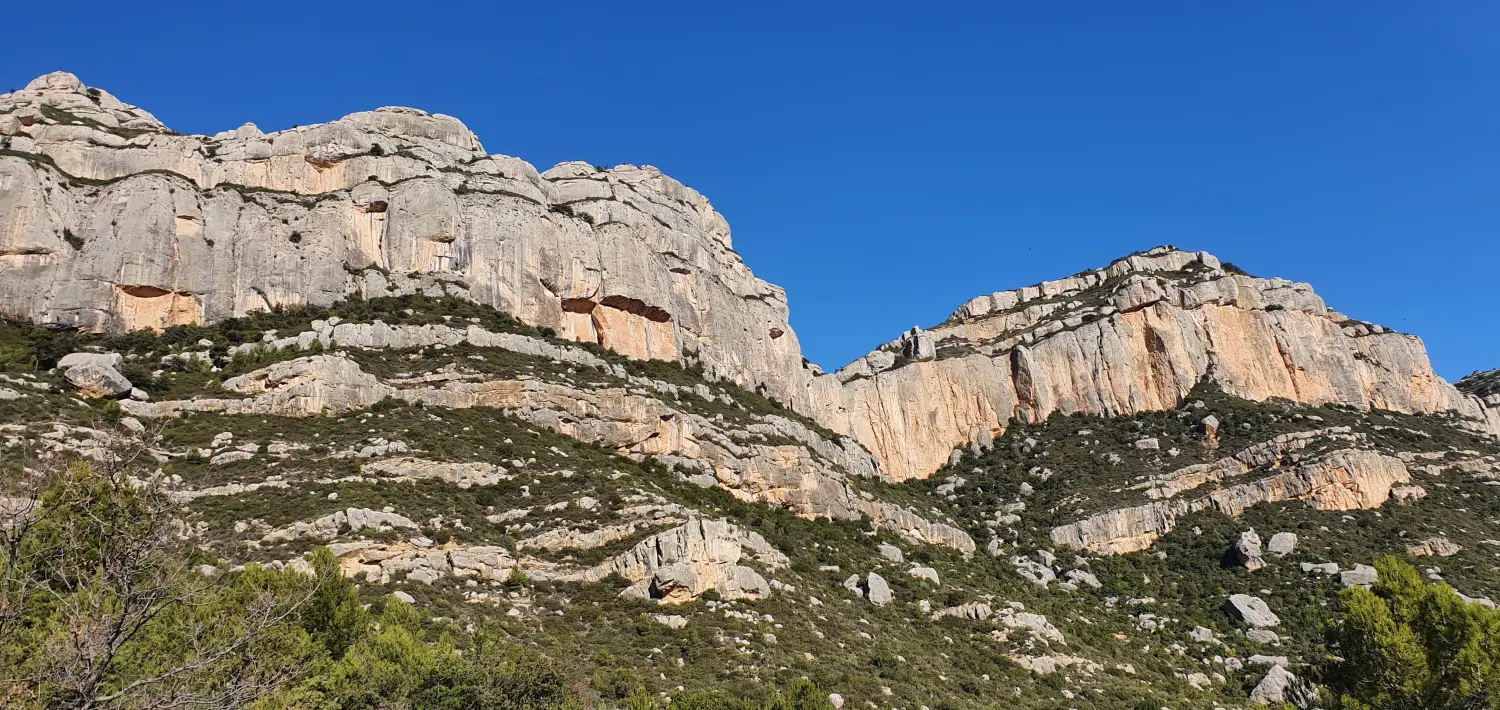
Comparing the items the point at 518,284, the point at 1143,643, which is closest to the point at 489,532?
the point at 518,284

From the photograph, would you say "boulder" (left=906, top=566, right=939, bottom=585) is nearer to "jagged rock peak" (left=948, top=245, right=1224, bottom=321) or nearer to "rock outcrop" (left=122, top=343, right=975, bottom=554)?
"rock outcrop" (left=122, top=343, right=975, bottom=554)

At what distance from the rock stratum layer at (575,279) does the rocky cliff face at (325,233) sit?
0.56 feet

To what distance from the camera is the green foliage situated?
24.0 meters

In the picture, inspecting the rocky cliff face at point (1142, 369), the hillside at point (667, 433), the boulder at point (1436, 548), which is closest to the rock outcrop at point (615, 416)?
the hillside at point (667, 433)

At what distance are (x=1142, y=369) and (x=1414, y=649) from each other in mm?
66422

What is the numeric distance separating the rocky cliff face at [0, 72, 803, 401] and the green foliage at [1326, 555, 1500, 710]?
2079 inches

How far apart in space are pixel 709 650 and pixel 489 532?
485 inches

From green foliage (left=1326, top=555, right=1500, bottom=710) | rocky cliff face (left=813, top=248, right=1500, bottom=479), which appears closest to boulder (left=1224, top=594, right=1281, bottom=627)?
green foliage (left=1326, top=555, right=1500, bottom=710)

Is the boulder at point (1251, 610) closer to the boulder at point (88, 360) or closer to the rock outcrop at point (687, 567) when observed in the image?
the rock outcrop at point (687, 567)

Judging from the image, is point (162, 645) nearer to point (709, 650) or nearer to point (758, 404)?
point (709, 650)

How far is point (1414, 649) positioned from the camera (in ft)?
82.3

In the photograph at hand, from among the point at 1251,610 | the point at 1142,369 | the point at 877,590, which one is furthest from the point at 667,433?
the point at 1142,369

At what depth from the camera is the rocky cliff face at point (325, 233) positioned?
183 ft

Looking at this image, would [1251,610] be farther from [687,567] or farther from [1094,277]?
[1094,277]
